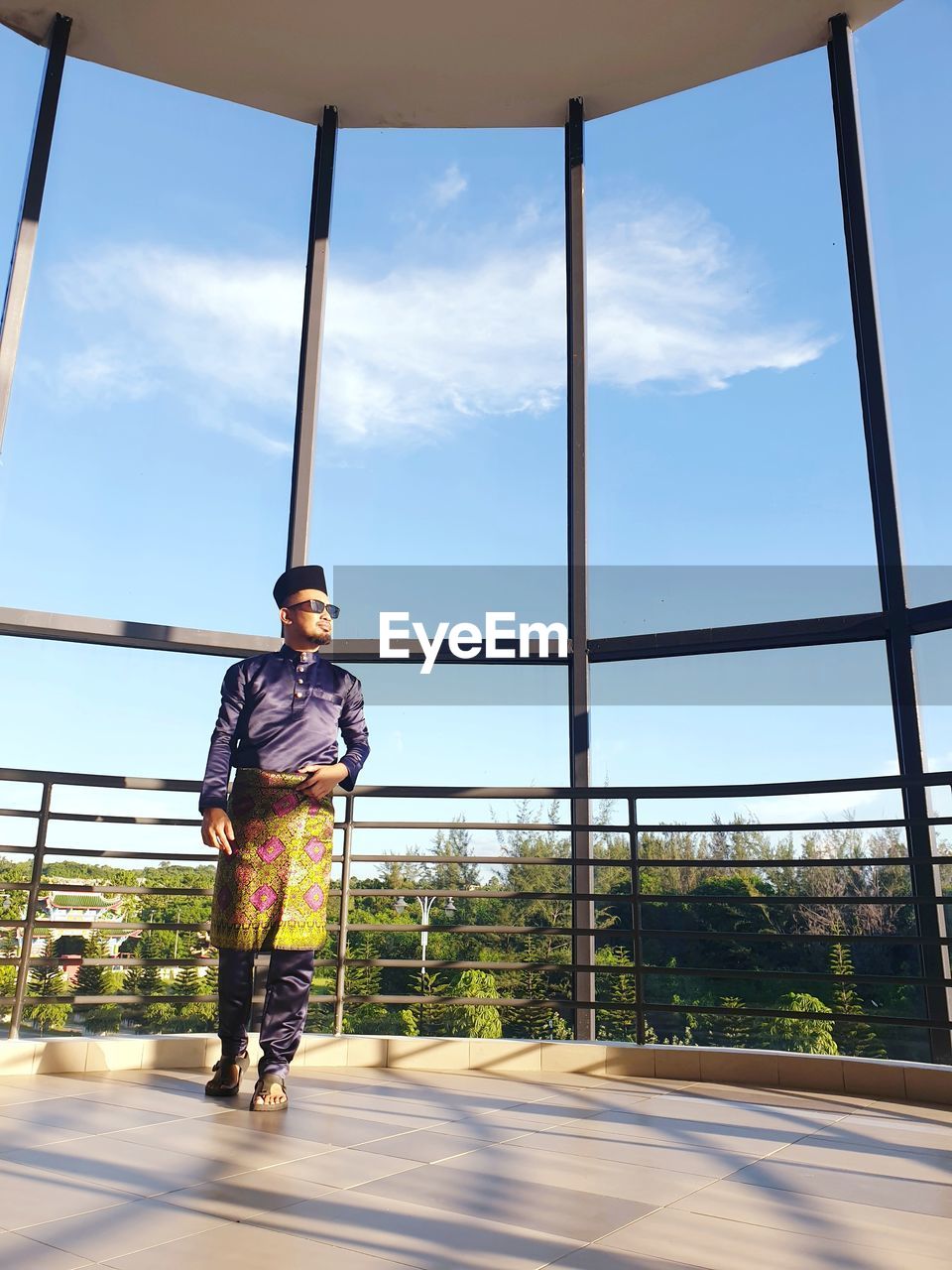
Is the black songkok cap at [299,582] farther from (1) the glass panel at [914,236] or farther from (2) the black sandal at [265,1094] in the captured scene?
(1) the glass panel at [914,236]

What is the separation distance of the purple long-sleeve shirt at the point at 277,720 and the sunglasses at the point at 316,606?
13 centimetres

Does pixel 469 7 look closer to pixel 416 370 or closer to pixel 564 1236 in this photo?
pixel 416 370

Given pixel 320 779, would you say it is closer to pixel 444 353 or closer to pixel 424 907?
pixel 424 907

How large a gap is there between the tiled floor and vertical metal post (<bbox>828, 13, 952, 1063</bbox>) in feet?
1.71

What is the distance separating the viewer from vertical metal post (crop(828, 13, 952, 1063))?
2691 millimetres

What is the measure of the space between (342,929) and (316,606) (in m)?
1.20

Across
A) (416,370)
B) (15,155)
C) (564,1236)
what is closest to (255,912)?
(564,1236)

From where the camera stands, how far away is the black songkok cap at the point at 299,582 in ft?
8.46

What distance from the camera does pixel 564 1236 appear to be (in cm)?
131

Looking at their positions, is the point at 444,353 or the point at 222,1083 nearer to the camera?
the point at 222,1083

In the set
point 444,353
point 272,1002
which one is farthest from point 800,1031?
point 444,353

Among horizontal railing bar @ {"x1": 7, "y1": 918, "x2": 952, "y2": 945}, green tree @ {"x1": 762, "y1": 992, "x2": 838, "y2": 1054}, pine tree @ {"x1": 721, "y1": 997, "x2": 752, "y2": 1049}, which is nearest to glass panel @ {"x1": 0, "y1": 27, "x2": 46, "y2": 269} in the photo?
horizontal railing bar @ {"x1": 7, "y1": 918, "x2": 952, "y2": 945}

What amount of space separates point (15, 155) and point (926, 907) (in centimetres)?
464

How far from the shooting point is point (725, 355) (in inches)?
156
